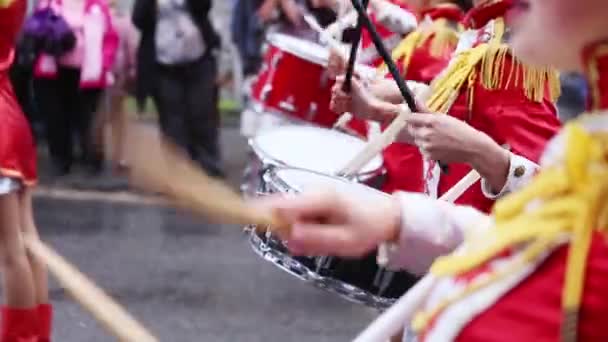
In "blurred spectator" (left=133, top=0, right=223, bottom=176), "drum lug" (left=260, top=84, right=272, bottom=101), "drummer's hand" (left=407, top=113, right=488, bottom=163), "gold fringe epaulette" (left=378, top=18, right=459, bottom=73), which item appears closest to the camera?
"drummer's hand" (left=407, top=113, right=488, bottom=163)

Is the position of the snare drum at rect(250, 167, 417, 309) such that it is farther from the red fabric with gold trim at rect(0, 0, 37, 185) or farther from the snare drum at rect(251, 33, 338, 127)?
the snare drum at rect(251, 33, 338, 127)

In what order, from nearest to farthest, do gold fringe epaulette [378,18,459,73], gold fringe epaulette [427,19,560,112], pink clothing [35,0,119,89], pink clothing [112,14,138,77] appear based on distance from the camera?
gold fringe epaulette [427,19,560,112]
gold fringe epaulette [378,18,459,73]
pink clothing [35,0,119,89]
pink clothing [112,14,138,77]

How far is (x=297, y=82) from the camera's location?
4492 mm

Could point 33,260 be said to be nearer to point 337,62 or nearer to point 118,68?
point 337,62

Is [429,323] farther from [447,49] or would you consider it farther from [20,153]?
[20,153]

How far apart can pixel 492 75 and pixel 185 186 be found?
1.13 meters

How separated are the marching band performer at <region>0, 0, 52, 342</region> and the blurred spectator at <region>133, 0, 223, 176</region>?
→ 2.83 metres

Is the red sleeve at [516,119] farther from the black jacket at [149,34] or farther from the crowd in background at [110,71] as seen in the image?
the black jacket at [149,34]

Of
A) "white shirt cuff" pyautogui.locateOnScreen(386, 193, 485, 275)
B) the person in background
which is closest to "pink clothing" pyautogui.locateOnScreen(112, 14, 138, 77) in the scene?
the person in background

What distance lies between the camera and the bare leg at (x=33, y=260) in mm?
3219

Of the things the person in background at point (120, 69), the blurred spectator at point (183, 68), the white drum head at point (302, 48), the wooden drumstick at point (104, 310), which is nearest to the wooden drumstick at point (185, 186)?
the wooden drumstick at point (104, 310)

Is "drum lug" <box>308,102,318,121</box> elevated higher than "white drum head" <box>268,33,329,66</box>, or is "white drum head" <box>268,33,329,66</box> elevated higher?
"white drum head" <box>268,33,329,66</box>

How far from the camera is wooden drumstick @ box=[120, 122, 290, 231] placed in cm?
126

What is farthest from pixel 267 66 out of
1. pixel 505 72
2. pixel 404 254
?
pixel 404 254
